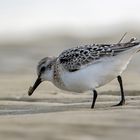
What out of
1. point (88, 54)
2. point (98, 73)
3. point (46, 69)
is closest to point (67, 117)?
point (98, 73)

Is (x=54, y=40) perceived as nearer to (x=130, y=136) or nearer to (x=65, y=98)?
(x=65, y=98)

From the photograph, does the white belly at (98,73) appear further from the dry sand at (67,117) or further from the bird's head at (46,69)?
the bird's head at (46,69)

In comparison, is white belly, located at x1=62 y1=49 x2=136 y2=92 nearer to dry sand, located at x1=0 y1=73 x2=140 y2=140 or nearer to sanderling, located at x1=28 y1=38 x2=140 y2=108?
sanderling, located at x1=28 y1=38 x2=140 y2=108

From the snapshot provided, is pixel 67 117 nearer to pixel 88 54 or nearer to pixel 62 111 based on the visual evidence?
pixel 62 111

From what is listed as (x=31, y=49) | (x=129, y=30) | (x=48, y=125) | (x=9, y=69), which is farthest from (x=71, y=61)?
(x=129, y=30)

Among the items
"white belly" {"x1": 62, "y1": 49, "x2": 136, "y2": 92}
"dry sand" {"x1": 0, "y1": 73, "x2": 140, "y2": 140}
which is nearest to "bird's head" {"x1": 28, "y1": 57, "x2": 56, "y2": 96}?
"dry sand" {"x1": 0, "y1": 73, "x2": 140, "y2": 140}
